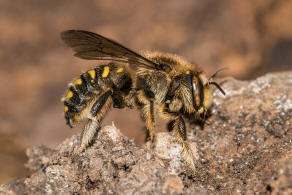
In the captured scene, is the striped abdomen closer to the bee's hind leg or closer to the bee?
the bee

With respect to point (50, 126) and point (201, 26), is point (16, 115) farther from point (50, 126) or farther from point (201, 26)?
point (201, 26)

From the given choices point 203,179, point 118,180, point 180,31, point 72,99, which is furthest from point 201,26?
point 118,180

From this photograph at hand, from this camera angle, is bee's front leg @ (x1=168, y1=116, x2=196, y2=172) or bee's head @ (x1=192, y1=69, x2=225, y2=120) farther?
bee's head @ (x1=192, y1=69, x2=225, y2=120)

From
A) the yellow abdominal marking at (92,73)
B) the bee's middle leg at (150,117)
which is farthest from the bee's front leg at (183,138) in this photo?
the yellow abdominal marking at (92,73)

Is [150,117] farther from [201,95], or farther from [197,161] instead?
[197,161]

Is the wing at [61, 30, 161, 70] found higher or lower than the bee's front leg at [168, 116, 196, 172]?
higher

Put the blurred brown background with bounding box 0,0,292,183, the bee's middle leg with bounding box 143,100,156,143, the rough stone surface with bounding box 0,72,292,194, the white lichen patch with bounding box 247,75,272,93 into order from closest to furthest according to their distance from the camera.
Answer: the rough stone surface with bounding box 0,72,292,194 < the bee's middle leg with bounding box 143,100,156,143 < the white lichen patch with bounding box 247,75,272,93 < the blurred brown background with bounding box 0,0,292,183

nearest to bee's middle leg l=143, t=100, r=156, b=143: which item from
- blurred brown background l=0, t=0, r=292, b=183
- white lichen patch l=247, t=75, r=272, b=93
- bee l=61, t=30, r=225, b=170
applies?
bee l=61, t=30, r=225, b=170

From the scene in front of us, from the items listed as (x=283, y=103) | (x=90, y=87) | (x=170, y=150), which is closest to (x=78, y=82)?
(x=90, y=87)

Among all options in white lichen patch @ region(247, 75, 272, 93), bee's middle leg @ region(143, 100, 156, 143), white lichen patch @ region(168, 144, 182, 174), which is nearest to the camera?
white lichen patch @ region(168, 144, 182, 174)
